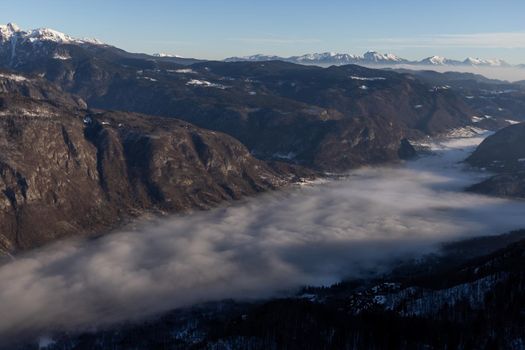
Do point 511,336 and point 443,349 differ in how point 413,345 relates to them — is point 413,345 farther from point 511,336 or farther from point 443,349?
point 511,336

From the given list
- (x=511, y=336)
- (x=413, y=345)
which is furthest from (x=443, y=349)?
(x=511, y=336)

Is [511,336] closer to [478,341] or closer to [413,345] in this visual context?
[478,341]
